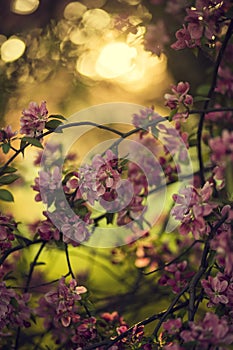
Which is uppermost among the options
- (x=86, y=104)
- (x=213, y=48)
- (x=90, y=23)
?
(x=213, y=48)

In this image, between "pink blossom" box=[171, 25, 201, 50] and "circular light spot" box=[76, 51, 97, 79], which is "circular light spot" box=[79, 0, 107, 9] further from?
"pink blossom" box=[171, 25, 201, 50]

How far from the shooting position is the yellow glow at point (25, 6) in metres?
2.58

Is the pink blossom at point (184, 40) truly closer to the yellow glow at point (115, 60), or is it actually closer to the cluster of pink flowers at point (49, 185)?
the cluster of pink flowers at point (49, 185)

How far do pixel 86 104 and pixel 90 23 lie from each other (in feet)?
2.14

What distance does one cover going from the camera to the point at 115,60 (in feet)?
9.39

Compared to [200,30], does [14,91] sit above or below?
below

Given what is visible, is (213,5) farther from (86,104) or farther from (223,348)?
(86,104)

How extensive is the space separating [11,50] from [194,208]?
1.40 metres

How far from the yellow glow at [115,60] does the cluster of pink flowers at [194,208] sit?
136 cm

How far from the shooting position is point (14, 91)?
2.48 metres

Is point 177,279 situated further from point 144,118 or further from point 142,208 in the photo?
point 144,118

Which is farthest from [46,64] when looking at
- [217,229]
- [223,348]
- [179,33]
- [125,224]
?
[223,348]

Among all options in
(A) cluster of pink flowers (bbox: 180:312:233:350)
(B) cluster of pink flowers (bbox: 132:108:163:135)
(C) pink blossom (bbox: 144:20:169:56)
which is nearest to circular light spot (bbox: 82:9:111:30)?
(C) pink blossom (bbox: 144:20:169:56)

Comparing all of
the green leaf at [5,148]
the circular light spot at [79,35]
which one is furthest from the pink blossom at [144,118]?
the circular light spot at [79,35]
